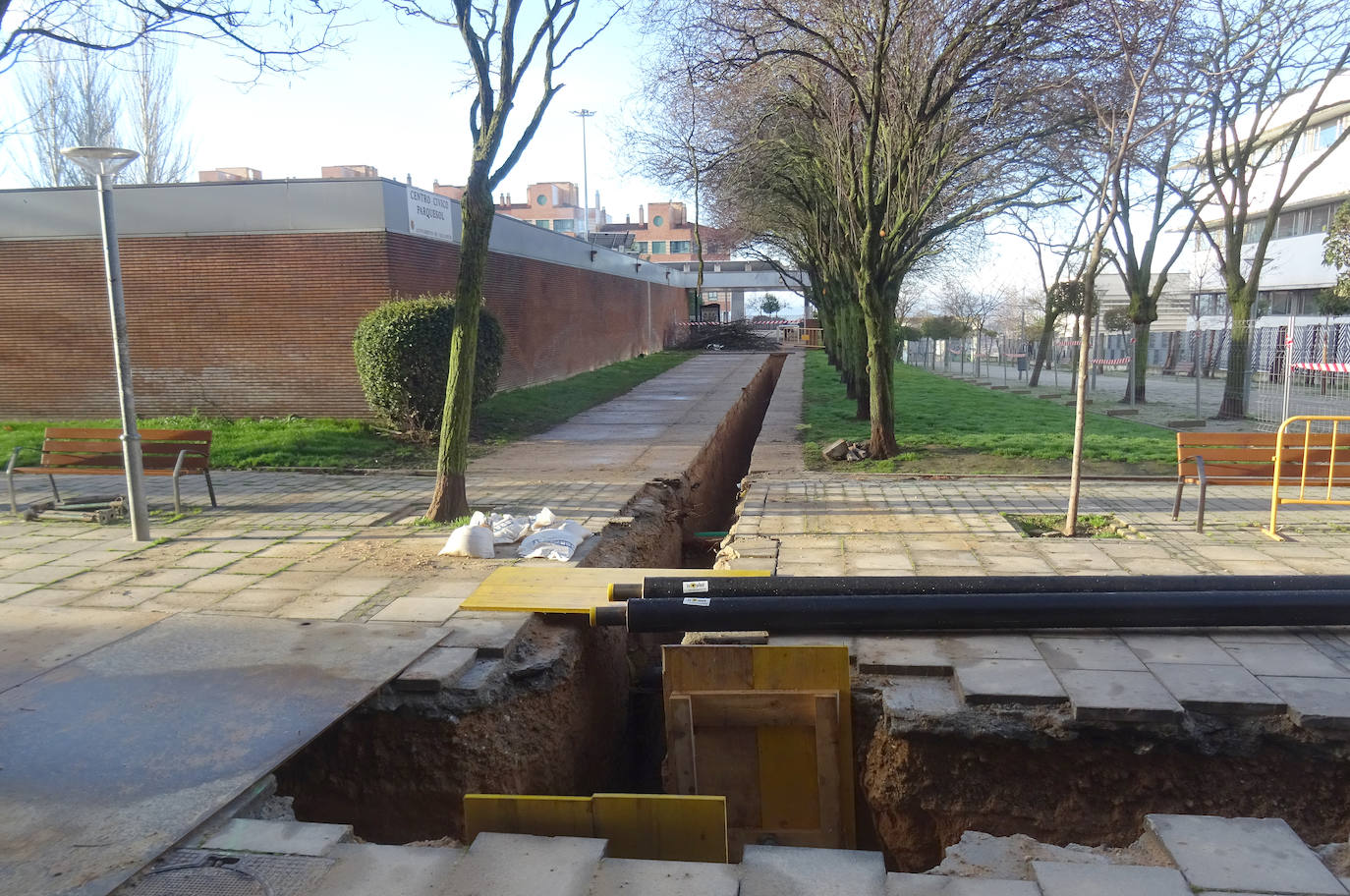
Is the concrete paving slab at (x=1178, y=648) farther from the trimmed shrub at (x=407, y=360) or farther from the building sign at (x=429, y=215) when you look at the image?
the building sign at (x=429, y=215)

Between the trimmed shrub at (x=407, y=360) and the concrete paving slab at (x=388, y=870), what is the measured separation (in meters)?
8.29

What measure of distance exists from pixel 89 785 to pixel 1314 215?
41.9m

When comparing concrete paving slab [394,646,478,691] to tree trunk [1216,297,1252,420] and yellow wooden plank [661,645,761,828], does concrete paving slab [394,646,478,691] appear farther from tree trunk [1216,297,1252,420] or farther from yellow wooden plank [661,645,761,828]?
tree trunk [1216,297,1252,420]

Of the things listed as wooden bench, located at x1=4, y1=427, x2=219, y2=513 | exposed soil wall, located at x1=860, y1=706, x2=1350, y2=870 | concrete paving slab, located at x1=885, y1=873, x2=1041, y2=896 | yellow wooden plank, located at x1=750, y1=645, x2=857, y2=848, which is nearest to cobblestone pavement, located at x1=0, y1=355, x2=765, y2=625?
wooden bench, located at x1=4, y1=427, x2=219, y2=513

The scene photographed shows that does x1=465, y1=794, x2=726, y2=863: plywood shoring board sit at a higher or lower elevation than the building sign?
lower

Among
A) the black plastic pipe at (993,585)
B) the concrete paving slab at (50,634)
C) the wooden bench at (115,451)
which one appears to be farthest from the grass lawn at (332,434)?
the black plastic pipe at (993,585)

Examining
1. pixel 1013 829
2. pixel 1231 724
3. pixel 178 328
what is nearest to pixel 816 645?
pixel 1013 829

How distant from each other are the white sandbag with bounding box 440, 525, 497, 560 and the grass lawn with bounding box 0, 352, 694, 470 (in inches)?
163

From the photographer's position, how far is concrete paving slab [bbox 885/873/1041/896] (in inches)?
100

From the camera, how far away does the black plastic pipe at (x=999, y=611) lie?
4.12 meters

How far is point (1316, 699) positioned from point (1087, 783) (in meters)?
0.96

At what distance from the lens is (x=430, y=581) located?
17.5 feet

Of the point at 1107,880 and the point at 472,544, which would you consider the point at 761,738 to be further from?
the point at 472,544

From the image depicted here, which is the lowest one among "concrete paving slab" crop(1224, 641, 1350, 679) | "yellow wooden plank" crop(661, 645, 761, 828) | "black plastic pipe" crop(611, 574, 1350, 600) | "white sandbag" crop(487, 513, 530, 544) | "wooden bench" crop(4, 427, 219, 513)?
"yellow wooden plank" crop(661, 645, 761, 828)
